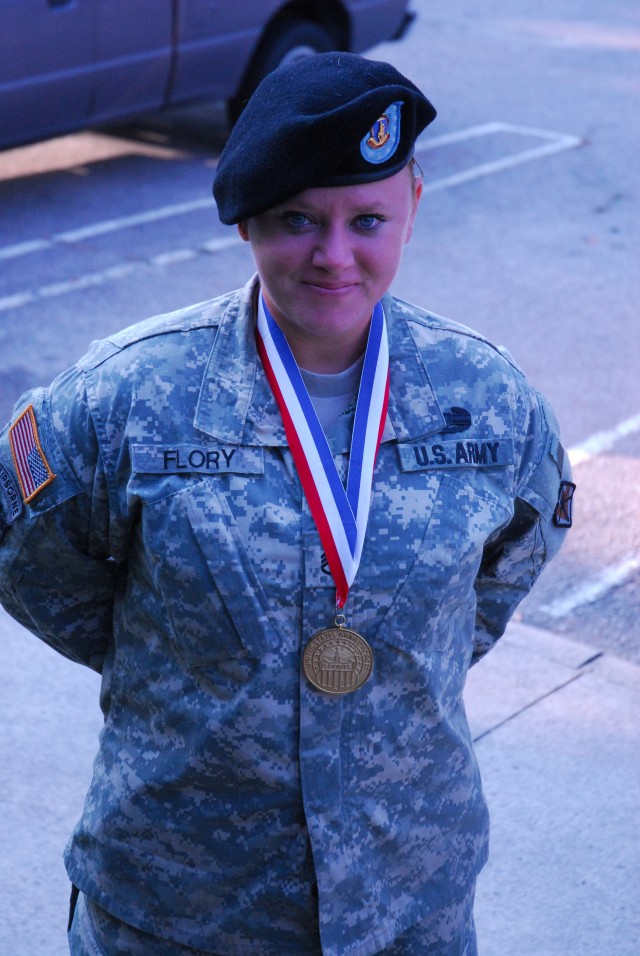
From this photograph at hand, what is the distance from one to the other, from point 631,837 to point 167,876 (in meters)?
1.84

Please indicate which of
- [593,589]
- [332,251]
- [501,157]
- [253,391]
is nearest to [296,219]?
[332,251]

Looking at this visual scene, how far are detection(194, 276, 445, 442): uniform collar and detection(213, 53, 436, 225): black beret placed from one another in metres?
0.16

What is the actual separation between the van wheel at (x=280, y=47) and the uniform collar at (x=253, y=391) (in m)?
7.59

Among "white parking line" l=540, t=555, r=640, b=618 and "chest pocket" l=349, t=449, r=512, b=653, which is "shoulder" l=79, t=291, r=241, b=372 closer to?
"chest pocket" l=349, t=449, r=512, b=653

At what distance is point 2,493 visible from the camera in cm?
195

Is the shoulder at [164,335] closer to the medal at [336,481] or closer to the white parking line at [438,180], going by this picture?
→ the medal at [336,481]

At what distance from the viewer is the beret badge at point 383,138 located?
5.47ft

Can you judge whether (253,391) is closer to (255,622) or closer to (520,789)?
(255,622)

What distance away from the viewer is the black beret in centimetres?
165

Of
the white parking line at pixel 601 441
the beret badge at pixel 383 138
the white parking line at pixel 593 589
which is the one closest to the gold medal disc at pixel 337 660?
the beret badge at pixel 383 138

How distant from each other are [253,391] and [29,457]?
Answer: 1.12 feet

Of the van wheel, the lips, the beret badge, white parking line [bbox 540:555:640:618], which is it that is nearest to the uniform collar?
the lips

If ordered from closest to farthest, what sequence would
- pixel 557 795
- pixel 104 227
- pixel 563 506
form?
pixel 563 506, pixel 557 795, pixel 104 227

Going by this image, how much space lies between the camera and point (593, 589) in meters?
4.58
